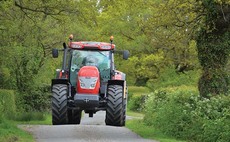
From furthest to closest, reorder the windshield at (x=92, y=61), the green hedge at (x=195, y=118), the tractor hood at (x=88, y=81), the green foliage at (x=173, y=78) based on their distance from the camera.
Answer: the green foliage at (x=173, y=78)
the green hedge at (x=195, y=118)
the windshield at (x=92, y=61)
the tractor hood at (x=88, y=81)

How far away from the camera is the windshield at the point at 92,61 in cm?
1653

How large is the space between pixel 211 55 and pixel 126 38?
3492 centimetres

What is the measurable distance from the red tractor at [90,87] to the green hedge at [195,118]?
352 cm

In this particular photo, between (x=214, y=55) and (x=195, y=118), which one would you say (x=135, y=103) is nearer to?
(x=214, y=55)

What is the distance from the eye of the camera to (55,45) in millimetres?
38594

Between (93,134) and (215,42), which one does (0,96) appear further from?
(215,42)

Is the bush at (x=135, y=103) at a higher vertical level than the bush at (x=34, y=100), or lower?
lower

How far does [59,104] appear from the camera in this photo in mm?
15078

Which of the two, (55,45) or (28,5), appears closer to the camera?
(28,5)

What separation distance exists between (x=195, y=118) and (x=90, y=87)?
239 inches

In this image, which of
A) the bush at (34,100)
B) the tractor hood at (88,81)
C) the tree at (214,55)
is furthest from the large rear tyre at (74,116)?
the bush at (34,100)

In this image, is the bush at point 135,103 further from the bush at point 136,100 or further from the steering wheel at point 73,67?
the steering wheel at point 73,67

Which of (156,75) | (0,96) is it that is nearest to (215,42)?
(0,96)

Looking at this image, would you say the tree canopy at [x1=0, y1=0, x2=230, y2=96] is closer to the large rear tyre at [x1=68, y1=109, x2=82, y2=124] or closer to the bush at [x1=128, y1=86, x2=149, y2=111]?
the large rear tyre at [x1=68, y1=109, x2=82, y2=124]
